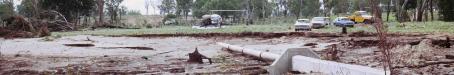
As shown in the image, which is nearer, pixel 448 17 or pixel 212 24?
pixel 448 17

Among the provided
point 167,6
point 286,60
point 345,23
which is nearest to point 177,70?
point 286,60

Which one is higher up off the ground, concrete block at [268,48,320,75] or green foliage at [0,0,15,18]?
green foliage at [0,0,15,18]

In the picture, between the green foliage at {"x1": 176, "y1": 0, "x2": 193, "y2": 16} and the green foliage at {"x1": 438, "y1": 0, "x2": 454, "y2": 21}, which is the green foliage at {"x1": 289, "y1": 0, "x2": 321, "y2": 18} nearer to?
the green foliage at {"x1": 176, "y1": 0, "x2": 193, "y2": 16}

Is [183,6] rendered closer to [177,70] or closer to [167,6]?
[167,6]

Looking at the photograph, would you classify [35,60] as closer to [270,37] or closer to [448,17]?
[270,37]

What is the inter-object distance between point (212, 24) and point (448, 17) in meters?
19.4

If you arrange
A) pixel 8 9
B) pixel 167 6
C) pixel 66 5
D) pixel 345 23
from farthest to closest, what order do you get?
pixel 167 6, pixel 66 5, pixel 8 9, pixel 345 23

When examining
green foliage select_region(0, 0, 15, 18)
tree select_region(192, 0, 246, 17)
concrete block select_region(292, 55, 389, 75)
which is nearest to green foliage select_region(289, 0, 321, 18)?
tree select_region(192, 0, 246, 17)

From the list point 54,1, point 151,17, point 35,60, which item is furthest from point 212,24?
point 151,17

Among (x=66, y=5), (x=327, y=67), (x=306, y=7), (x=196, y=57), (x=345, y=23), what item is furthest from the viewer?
(x=306, y=7)

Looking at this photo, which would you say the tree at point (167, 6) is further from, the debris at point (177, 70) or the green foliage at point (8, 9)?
the debris at point (177, 70)

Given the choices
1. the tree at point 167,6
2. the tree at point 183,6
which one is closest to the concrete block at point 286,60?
the tree at point 183,6

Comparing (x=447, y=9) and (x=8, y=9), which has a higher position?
(x=8, y=9)

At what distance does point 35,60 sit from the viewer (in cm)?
1528
